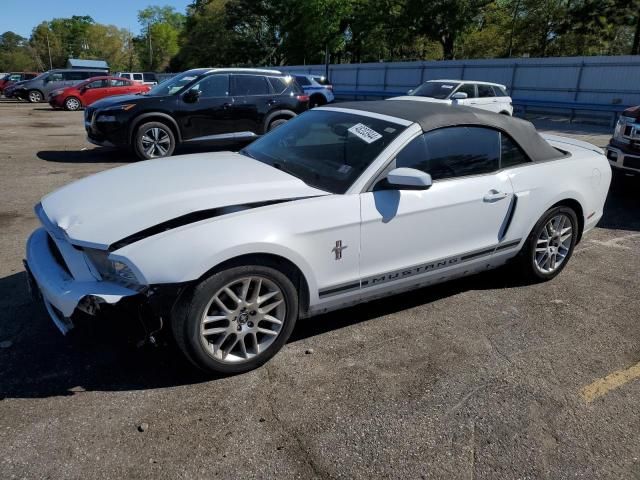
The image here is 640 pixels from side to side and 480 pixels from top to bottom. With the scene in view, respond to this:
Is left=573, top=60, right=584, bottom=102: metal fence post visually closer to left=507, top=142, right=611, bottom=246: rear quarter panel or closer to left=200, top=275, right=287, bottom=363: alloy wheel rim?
left=507, top=142, right=611, bottom=246: rear quarter panel

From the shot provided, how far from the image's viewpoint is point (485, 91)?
14.6 m

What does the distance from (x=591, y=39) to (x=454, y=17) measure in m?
9.85

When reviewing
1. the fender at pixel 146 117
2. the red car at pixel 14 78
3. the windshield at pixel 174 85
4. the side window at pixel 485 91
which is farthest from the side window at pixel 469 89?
the red car at pixel 14 78

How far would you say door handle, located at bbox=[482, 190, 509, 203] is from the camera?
3.74 meters

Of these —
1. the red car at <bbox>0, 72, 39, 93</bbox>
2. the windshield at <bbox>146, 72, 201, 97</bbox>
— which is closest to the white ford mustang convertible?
the windshield at <bbox>146, 72, 201, 97</bbox>

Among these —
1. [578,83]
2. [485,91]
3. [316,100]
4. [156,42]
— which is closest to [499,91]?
[485,91]

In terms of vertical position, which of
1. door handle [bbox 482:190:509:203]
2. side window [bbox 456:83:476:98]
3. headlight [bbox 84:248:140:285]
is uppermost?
side window [bbox 456:83:476:98]

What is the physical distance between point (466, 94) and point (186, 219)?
12.7 meters

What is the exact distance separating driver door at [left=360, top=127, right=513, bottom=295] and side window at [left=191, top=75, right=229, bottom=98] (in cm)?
681

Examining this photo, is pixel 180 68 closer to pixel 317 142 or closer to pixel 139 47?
pixel 139 47

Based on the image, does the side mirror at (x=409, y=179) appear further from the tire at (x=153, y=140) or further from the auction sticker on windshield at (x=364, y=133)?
the tire at (x=153, y=140)

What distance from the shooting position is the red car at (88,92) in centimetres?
2078

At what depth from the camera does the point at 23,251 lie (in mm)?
4844

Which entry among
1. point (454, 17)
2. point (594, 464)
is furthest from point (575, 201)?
point (454, 17)
